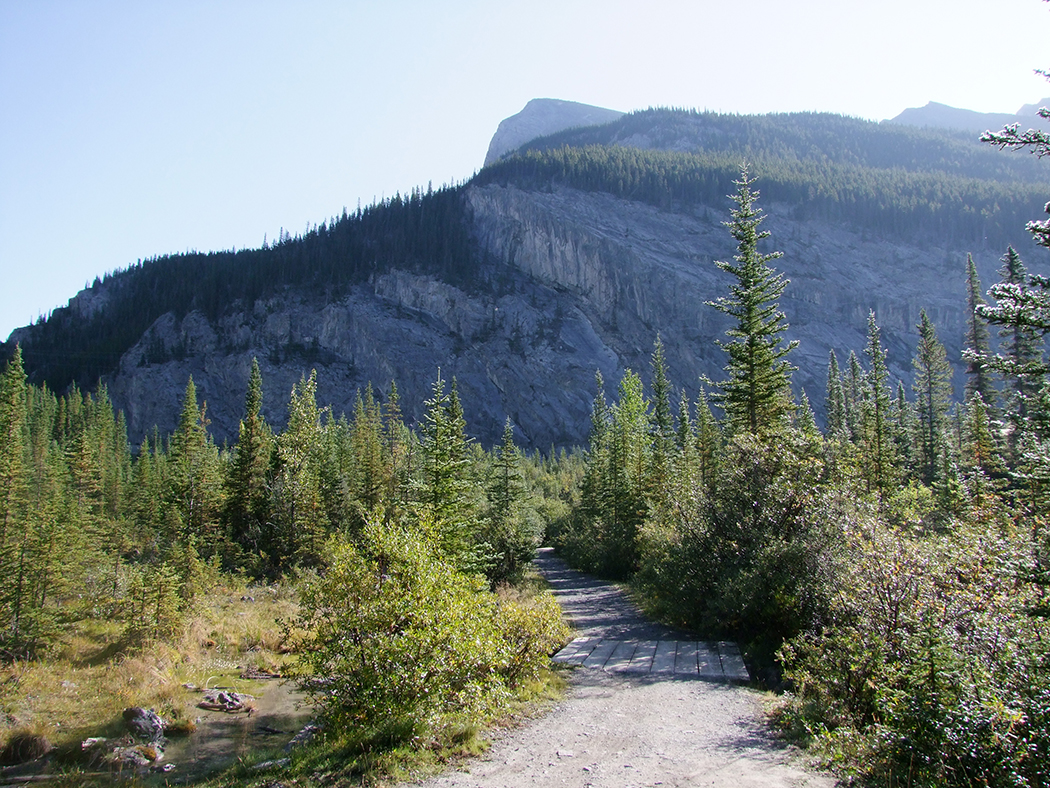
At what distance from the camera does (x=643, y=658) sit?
12398mm

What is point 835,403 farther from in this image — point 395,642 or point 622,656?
point 395,642

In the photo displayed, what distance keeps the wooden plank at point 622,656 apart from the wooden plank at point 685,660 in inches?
39.9

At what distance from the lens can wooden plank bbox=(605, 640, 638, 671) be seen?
11976 mm

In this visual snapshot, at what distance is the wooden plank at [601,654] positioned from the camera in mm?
12266

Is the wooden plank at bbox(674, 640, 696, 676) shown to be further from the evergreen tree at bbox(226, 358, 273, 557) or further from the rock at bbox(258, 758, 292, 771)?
the evergreen tree at bbox(226, 358, 273, 557)

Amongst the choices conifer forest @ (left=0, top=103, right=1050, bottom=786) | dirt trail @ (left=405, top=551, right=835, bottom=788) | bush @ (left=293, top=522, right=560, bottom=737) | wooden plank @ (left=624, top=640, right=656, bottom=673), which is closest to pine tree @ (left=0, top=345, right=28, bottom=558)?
conifer forest @ (left=0, top=103, right=1050, bottom=786)

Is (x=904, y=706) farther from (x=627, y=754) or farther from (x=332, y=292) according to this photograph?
(x=332, y=292)

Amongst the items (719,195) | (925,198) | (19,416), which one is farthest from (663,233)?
(19,416)

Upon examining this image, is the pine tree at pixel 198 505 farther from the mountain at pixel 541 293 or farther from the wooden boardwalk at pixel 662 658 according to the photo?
the mountain at pixel 541 293

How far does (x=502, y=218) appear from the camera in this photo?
154250 millimetres

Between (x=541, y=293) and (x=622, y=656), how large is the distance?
130755 mm

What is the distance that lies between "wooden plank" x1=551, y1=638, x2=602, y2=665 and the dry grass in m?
8.03

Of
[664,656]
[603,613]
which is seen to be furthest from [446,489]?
[664,656]

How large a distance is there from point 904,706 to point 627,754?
131 inches
